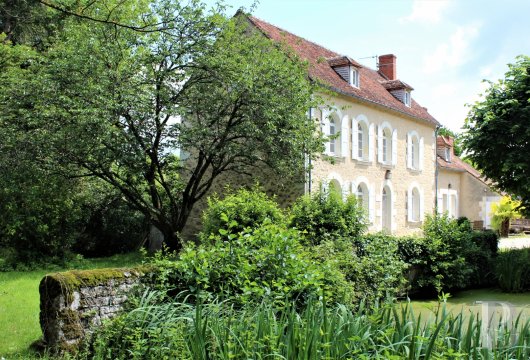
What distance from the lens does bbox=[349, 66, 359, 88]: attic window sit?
22797mm

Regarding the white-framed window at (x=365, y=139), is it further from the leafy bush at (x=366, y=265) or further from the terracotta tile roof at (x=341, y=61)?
the leafy bush at (x=366, y=265)

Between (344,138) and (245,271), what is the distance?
52.0 ft

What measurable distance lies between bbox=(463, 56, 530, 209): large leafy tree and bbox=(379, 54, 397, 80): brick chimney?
1473cm

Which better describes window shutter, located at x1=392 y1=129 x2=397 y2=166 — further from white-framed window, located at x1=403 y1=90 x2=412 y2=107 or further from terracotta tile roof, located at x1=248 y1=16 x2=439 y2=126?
white-framed window, located at x1=403 y1=90 x2=412 y2=107

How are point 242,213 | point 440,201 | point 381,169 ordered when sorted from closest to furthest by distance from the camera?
point 242,213 < point 381,169 < point 440,201

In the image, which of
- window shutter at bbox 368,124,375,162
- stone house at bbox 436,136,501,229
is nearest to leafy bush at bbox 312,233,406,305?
window shutter at bbox 368,124,375,162

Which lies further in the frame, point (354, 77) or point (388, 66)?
point (388, 66)

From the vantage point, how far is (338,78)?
22.1 metres

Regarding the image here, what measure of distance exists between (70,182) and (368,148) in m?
12.6

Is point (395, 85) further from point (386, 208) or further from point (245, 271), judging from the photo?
point (245, 271)

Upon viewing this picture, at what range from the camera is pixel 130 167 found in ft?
46.0

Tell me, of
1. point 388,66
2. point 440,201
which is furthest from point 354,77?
point 440,201

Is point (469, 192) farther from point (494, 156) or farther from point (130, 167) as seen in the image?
point (130, 167)

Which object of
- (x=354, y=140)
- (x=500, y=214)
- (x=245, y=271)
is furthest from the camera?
(x=500, y=214)
